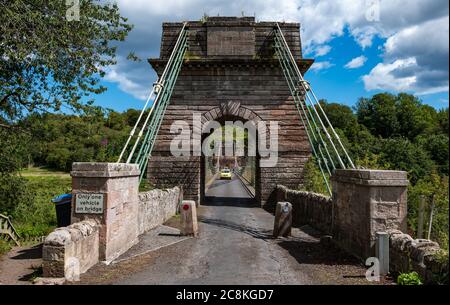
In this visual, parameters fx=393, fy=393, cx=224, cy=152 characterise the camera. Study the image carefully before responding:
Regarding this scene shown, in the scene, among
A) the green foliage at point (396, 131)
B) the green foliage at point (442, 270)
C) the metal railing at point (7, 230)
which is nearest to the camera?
the green foliage at point (442, 270)

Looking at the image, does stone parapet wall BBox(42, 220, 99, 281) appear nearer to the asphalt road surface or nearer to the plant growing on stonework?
the asphalt road surface

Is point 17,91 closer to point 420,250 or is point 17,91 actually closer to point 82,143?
point 420,250

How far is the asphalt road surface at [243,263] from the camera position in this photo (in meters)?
5.71

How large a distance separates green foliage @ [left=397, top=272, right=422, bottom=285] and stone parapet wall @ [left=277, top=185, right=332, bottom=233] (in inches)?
178

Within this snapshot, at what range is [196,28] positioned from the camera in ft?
60.5

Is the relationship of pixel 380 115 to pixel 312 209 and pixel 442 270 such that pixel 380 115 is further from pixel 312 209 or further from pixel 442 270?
pixel 442 270

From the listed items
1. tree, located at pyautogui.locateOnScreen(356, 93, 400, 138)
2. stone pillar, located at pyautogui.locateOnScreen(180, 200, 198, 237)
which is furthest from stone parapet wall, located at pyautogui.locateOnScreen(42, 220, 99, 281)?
tree, located at pyautogui.locateOnScreen(356, 93, 400, 138)

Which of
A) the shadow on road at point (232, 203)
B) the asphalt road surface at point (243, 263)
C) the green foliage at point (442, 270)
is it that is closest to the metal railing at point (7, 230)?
the asphalt road surface at point (243, 263)

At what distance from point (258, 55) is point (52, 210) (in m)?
10.9

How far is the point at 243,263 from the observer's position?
22.2 feet

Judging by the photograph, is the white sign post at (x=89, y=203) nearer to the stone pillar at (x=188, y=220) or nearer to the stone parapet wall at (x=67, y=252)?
the stone parapet wall at (x=67, y=252)

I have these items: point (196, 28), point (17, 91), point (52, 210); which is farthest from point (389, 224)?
point (196, 28)

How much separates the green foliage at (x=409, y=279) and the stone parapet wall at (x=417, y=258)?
0.19 feet
